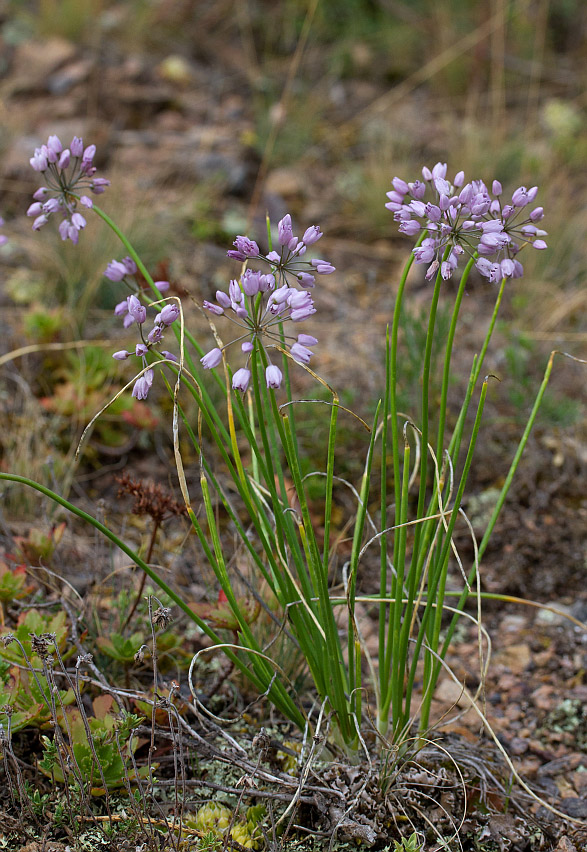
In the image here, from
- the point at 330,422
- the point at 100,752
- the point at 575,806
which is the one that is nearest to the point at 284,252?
the point at 330,422

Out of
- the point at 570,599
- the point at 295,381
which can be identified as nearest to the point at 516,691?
the point at 570,599

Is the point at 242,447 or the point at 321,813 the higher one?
the point at 242,447

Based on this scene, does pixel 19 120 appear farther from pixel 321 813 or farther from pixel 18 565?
pixel 321 813

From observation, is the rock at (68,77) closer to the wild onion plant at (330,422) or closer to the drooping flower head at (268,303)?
the wild onion plant at (330,422)

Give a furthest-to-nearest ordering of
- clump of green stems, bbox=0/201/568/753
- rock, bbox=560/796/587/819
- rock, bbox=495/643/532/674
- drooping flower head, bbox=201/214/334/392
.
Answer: rock, bbox=495/643/532/674, rock, bbox=560/796/587/819, clump of green stems, bbox=0/201/568/753, drooping flower head, bbox=201/214/334/392

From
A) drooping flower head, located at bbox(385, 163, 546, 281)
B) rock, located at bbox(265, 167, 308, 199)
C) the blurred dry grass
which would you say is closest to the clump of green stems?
drooping flower head, located at bbox(385, 163, 546, 281)

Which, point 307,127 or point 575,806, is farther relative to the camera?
point 307,127

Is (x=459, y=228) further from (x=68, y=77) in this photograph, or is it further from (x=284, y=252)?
(x=68, y=77)

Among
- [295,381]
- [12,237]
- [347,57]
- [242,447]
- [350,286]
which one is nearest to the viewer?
[242,447]

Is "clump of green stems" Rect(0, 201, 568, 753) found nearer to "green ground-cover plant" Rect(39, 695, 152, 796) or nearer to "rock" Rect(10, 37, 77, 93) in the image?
"green ground-cover plant" Rect(39, 695, 152, 796)

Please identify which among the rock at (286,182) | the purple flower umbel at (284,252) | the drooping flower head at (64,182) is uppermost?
the rock at (286,182)

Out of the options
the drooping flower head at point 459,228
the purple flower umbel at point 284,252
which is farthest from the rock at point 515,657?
the purple flower umbel at point 284,252
